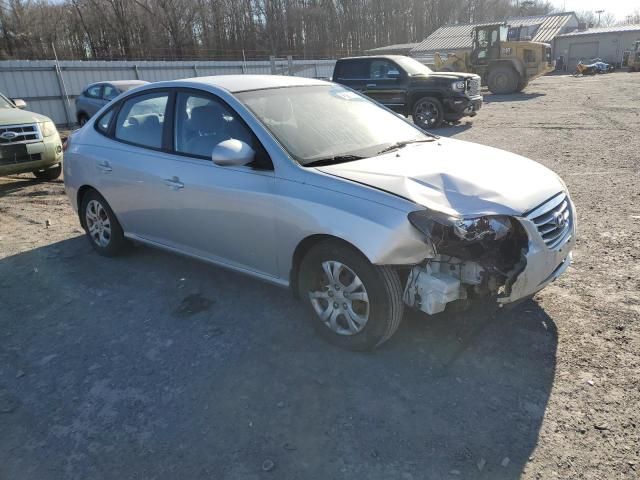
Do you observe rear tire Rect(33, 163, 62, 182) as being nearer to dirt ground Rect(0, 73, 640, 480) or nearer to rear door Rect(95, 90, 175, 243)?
dirt ground Rect(0, 73, 640, 480)

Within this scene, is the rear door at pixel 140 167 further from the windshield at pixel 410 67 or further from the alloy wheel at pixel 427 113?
the windshield at pixel 410 67

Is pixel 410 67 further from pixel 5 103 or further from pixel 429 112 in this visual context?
pixel 5 103

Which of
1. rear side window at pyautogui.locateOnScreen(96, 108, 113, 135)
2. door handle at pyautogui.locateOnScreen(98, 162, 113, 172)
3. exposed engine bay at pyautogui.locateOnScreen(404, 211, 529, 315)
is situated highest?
rear side window at pyautogui.locateOnScreen(96, 108, 113, 135)

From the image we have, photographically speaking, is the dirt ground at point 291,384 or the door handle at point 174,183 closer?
the dirt ground at point 291,384

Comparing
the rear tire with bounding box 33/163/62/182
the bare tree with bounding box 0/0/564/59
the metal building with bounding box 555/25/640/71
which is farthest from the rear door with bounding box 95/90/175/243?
the metal building with bounding box 555/25/640/71

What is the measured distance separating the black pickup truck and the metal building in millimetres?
44941

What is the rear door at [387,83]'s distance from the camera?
13.6 meters

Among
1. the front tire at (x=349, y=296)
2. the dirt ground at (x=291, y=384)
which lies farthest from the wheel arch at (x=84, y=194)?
the front tire at (x=349, y=296)

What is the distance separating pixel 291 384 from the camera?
A: 3.01m

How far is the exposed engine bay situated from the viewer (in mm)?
2820

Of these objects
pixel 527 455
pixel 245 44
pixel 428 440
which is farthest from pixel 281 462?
pixel 245 44

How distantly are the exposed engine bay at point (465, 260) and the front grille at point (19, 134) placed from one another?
7457 mm

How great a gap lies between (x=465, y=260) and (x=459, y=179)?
0.54 meters

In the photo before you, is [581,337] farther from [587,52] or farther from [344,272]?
[587,52]
